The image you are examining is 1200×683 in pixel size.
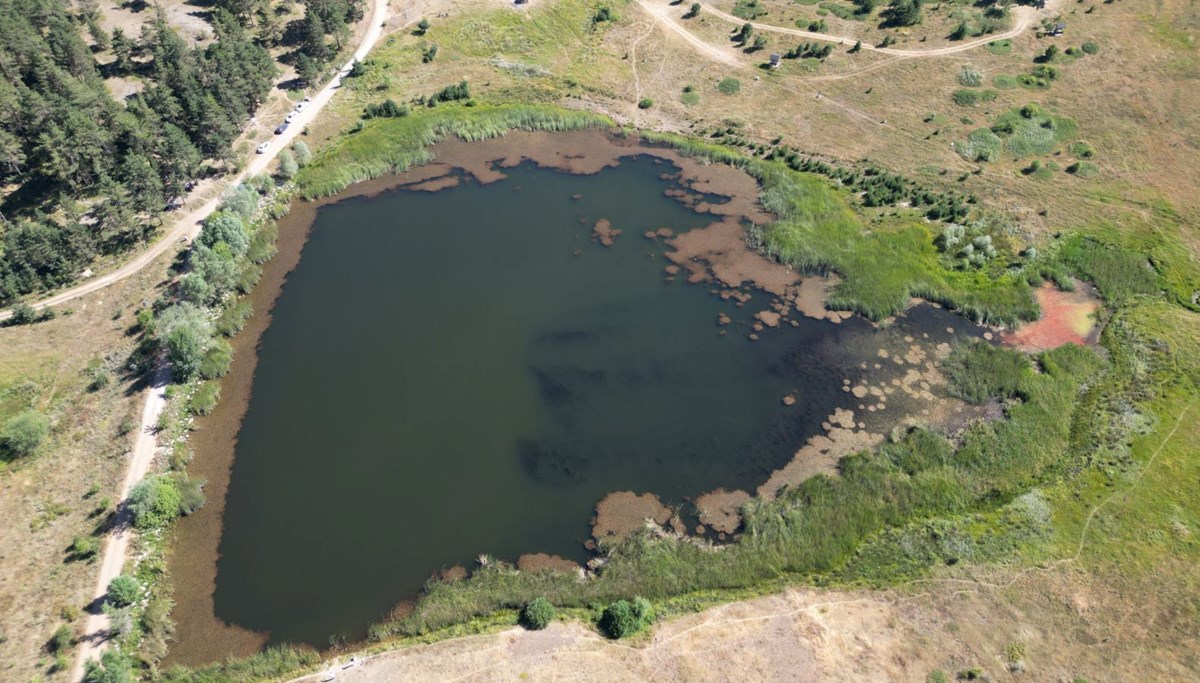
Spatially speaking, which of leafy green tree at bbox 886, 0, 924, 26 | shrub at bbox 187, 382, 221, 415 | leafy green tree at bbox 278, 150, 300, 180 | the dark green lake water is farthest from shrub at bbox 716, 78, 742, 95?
shrub at bbox 187, 382, 221, 415

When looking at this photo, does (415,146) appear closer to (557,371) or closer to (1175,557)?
(557,371)

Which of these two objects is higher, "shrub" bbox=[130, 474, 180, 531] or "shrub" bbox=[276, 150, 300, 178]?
"shrub" bbox=[276, 150, 300, 178]

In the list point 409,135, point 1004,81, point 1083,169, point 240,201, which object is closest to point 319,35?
point 409,135

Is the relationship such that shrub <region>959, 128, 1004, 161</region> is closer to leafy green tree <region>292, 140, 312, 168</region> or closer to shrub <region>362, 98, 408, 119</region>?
shrub <region>362, 98, 408, 119</region>

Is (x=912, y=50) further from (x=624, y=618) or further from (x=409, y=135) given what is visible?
(x=624, y=618)

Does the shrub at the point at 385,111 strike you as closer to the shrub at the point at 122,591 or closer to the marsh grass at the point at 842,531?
the shrub at the point at 122,591

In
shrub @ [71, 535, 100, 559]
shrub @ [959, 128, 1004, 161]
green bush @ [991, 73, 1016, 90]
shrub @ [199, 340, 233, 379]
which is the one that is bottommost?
shrub @ [71, 535, 100, 559]
